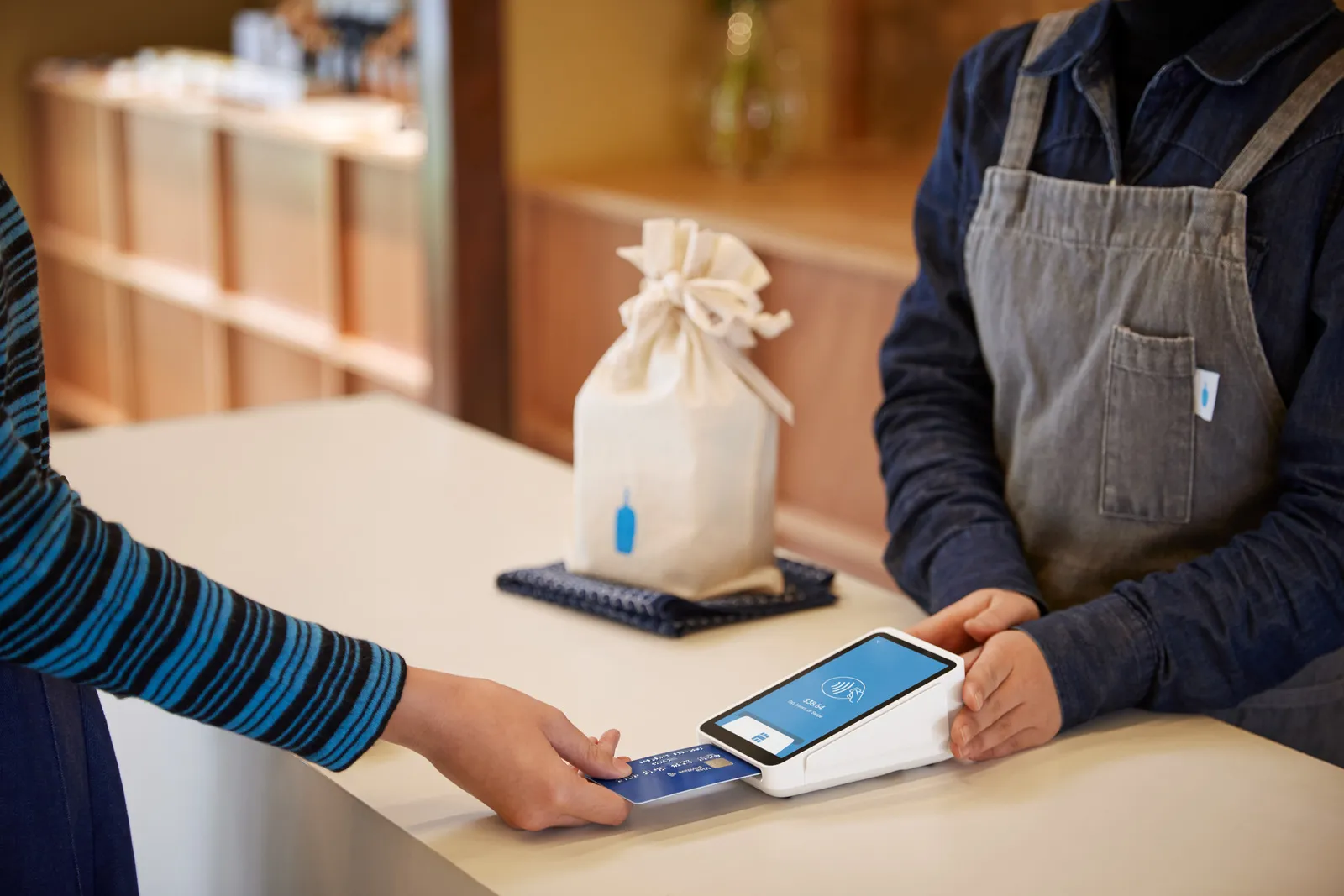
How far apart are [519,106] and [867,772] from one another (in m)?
2.12

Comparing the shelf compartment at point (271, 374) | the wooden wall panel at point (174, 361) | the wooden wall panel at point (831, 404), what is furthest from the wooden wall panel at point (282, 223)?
the wooden wall panel at point (831, 404)

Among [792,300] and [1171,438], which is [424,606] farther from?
[792,300]

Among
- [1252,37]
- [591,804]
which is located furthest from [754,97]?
[591,804]

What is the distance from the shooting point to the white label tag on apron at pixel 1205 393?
113 centimetres

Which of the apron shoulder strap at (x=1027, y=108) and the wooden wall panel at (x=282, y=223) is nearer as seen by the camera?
the apron shoulder strap at (x=1027, y=108)

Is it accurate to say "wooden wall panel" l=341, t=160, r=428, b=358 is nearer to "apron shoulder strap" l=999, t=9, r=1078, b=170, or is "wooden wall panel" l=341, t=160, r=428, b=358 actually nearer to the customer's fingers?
"apron shoulder strap" l=999, t=9, r=1078, b=170

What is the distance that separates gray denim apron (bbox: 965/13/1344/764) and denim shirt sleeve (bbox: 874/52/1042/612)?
3 cm

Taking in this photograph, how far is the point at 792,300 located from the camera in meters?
2.45

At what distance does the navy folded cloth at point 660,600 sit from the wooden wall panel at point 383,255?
6.22ft

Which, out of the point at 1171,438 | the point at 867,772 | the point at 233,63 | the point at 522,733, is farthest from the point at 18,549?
the point at 233,63

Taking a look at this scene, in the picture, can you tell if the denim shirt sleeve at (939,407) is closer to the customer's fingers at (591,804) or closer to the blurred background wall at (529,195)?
the customer's fingers at (591,804)

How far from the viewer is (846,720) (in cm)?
94

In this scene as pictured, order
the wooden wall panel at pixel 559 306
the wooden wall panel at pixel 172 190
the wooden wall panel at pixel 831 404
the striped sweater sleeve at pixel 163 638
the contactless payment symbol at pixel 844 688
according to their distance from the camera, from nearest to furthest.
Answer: the striped sweater sleeve at pixel 163 638, the contactless payment symbol at pixel 844 688, the wooden wall panel at pixel 831 404, the wooden wall panel at pixel 559 306, the wooden wall panel at pixel 172 190

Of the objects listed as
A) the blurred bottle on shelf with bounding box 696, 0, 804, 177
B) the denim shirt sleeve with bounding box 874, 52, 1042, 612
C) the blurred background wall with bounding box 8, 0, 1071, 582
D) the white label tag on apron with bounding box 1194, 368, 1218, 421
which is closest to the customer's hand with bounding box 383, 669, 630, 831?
the denim shirt sleeve with bounding box 874, 52, 1042, 612
